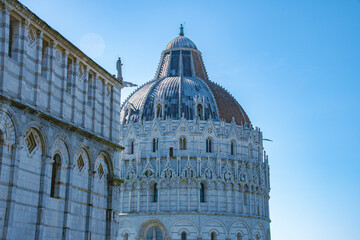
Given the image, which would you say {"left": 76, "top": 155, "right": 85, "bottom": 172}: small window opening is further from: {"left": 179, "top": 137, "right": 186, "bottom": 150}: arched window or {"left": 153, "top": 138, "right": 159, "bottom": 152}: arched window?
{"left": 179, "top": 137, "right": 186, "bottom": 150}: arched window

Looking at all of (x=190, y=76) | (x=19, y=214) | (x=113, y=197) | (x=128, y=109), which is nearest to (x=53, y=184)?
(x=19, y=214)

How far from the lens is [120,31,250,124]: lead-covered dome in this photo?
70.6 metres

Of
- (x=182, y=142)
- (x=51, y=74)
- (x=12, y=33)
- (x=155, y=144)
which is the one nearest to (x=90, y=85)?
(x=51, y=74)

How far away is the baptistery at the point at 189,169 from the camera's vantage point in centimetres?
6500

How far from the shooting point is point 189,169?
65.8m

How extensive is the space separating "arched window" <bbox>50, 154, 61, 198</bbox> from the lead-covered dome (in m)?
41.7

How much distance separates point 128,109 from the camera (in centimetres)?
7338

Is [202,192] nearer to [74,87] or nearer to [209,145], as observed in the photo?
[209,145]

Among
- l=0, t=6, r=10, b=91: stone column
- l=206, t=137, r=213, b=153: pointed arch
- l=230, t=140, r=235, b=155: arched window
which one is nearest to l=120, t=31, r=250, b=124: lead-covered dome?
l=206, t=137, r=213, b=153: pointed arch

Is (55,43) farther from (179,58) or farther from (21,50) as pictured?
(179,58)

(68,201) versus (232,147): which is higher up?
(232,147)

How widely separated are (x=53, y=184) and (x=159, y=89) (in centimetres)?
4694

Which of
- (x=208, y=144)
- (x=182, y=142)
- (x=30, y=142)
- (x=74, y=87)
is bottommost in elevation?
(x=30, y=142)

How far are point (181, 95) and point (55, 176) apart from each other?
149ft
